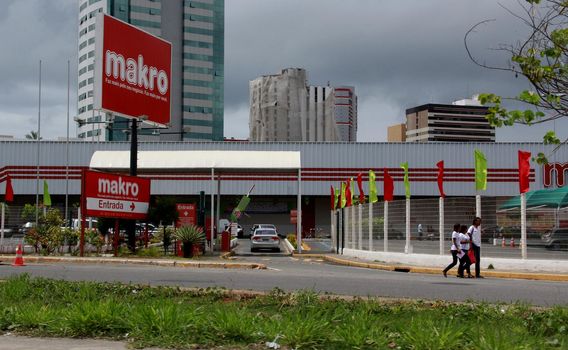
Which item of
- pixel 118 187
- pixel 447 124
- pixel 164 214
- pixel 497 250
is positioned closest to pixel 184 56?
pixel 447 124

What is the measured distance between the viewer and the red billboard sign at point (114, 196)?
2553 centimetres

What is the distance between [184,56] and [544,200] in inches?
4253

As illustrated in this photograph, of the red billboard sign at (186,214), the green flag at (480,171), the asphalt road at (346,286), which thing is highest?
Answer: the green flag at (480,171)

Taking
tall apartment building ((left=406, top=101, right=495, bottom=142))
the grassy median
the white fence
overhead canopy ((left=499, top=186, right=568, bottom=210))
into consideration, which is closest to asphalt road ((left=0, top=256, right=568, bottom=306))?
the grassy median

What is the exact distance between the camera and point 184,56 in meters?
137

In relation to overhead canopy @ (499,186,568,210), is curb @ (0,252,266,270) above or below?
below

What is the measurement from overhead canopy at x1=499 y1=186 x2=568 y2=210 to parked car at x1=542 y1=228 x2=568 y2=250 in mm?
1619

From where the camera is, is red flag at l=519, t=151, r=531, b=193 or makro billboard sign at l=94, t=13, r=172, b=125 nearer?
red flag at l=519, t=151, r=531, b=193

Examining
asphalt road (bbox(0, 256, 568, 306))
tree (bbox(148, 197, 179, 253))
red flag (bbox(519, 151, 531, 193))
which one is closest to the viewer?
asphalt road (bbox(0, 256, 568, 306))

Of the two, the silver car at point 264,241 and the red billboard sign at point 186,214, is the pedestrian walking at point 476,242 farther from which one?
the silver car at point 264,241

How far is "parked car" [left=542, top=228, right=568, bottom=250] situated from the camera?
2105cm

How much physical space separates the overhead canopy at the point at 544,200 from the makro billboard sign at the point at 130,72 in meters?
15.6

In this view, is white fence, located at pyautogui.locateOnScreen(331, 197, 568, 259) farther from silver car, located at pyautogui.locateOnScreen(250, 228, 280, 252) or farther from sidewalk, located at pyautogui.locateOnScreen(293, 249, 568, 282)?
silver car, located at pyautogui.locateOnScreen(250, 228, 280, 252)

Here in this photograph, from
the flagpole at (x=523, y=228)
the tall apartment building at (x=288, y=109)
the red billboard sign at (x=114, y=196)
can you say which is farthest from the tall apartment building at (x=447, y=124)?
the flagpole at (x=523, y=228)
